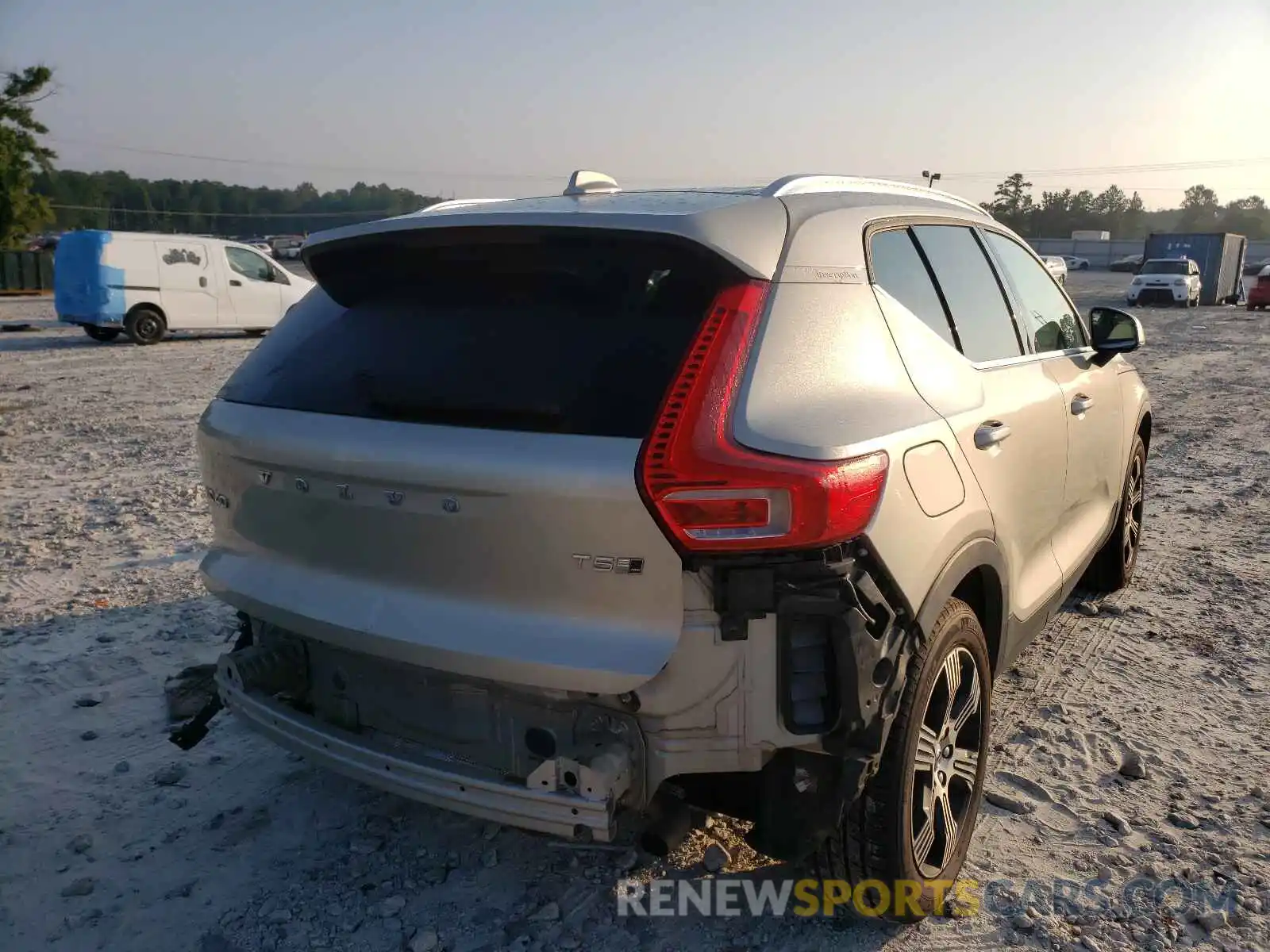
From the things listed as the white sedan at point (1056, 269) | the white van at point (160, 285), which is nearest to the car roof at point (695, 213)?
the white sedan at point (1056, 269)

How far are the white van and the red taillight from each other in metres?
17.1

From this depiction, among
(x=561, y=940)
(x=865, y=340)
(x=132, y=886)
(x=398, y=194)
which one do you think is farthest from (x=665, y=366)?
(x=398, y=194)

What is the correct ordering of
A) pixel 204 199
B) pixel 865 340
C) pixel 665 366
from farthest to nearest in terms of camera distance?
1. pixel 204 199
2. pixel 865 340
3. pixel 665 366

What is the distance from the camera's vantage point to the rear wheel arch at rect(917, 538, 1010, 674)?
250 centimetres

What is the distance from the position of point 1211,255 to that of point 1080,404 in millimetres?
37988

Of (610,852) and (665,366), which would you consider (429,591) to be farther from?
(610,852)

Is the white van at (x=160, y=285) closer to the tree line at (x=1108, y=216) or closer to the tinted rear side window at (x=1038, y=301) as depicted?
the tinted rear side window at (x=1038, y=301)

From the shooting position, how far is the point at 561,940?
271cm

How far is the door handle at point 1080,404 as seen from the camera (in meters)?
3.92

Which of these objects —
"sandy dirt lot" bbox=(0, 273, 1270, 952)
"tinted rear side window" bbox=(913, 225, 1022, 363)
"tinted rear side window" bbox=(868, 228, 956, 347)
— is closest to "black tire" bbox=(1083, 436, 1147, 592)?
"sandy dirt lot" bbox=(0, 273, 1270, 952)

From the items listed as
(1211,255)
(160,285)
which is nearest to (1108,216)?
(1211,255)

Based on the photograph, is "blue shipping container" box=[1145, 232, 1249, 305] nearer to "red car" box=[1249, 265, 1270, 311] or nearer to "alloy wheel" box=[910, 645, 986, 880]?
"red car" box=[1249, 265, 1270, 311]

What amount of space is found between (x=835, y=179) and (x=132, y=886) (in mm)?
3027

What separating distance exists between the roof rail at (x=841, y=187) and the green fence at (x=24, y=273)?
123 feet
